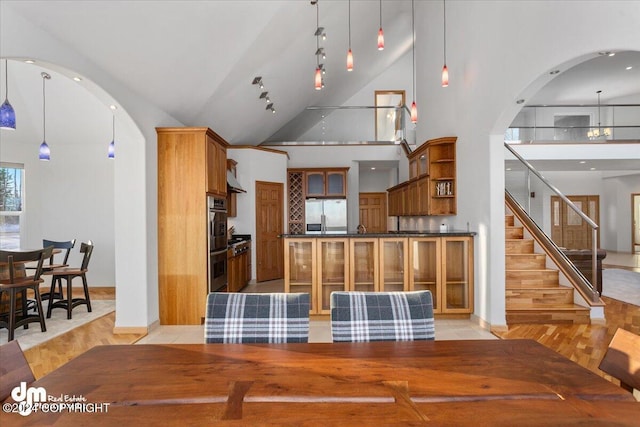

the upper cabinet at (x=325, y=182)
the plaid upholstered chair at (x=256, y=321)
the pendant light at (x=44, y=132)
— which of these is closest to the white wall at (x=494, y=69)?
the plaid upholstered chair at (x=256, y=321)

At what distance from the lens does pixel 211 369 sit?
1296mm

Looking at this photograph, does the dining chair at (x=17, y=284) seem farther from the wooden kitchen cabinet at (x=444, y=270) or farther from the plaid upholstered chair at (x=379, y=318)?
the wooden kitchen cabinet at (x=444, y=270)

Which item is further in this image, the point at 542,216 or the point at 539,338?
the point at 542,216

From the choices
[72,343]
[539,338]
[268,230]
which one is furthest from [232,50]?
[539,338]

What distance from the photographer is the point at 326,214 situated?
8.59 m

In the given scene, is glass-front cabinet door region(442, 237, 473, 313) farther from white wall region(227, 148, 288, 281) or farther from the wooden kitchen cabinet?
white wall region(227, 148, 288, 281)

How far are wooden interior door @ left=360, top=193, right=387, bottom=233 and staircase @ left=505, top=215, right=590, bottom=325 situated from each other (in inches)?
230

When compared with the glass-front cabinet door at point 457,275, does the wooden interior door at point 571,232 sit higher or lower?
higher

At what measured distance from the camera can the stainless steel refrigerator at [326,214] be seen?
28.0ft

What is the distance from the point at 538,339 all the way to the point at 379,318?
3031 millimetres

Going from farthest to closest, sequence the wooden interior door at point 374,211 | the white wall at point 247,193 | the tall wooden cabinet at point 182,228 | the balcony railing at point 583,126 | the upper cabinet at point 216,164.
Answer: the wooden interior door at point 374,211 → the balcony railing at point 583,126 → the white wall at point 247,193 → the upper cabinet at point 216,164 → the tall wooden cabinet at point 182,228

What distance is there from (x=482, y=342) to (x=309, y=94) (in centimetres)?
752

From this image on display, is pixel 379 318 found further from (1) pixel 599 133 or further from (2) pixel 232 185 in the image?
(1) pixel 599 133

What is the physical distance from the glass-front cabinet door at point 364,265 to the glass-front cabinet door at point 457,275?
2.90ft
